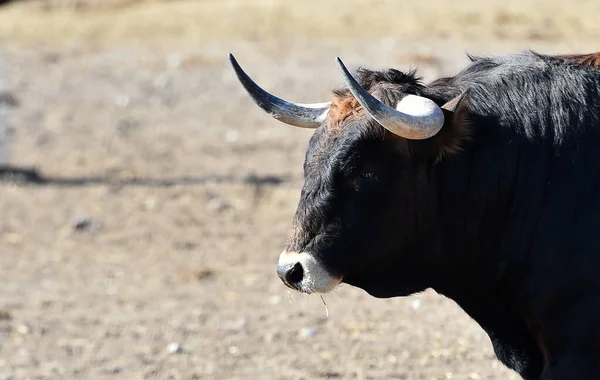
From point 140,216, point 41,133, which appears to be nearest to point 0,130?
point 41,133

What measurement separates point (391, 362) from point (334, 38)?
12181 mm

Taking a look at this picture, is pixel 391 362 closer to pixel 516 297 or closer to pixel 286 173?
pixel 516 297

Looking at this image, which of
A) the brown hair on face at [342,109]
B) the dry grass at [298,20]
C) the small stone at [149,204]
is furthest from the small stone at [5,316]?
the dry grass at [298,20]

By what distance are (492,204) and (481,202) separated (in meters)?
0.06

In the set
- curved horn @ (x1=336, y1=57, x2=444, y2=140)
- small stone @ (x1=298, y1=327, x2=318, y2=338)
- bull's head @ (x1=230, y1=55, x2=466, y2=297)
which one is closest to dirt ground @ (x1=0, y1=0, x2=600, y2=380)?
small stone @ (x1=298, y1=327, x2=318, y2=338)

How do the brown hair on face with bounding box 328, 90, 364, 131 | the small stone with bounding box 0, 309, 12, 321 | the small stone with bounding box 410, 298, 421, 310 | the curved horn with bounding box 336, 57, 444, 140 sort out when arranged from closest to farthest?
1. the curved horn with bounding box 336, 57, 444, 140
2. the brown hair on face with bounding box 328, 90, 364, 131
3. the small stone with bounding box 410, 298, 421, 310
4. the small stone with bounding box 0, 309, 12, 321

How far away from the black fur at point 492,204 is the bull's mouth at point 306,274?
0.05 metres

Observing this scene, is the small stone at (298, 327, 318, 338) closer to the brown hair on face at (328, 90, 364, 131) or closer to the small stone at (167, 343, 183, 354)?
the small stone at (167, 343, 183, 354)

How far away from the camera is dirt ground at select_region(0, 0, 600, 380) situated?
8039 mm

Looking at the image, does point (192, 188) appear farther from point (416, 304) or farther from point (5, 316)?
point (416, 304)

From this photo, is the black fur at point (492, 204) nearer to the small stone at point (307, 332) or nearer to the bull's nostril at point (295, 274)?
the bull's nostril at point (295, 274)

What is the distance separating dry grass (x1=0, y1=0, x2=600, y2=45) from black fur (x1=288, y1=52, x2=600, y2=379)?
13113 millimetres

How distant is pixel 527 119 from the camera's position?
17.7 ft

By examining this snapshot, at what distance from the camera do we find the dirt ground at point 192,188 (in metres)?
8.04
